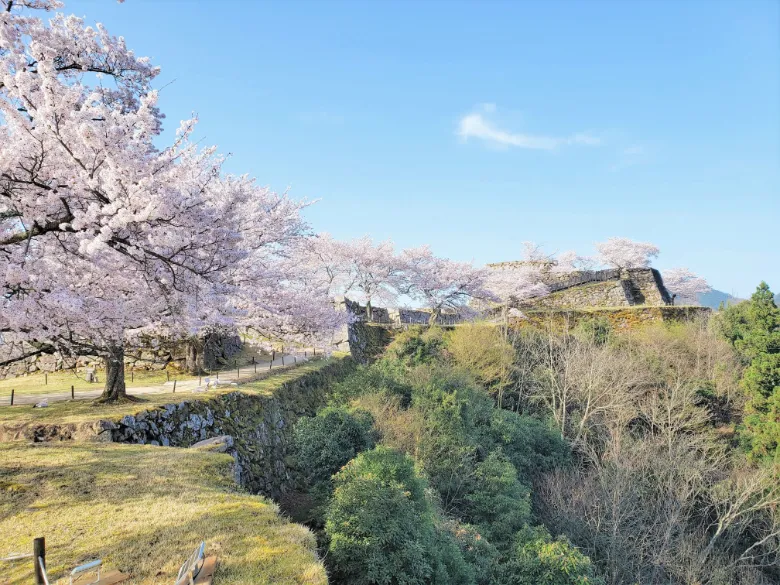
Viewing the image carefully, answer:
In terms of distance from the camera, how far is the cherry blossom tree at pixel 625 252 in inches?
1417

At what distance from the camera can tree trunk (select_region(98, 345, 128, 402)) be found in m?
10.6

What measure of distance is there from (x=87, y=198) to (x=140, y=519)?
150 inches

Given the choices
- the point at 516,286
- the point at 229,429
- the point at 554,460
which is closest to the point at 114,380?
the point at 229,429

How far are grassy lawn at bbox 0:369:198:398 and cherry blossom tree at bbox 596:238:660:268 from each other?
3251 cm

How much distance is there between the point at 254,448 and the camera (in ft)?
36.7

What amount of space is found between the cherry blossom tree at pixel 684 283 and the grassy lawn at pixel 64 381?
140ft

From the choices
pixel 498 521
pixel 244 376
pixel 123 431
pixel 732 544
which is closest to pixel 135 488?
pixel 123 431

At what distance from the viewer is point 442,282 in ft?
87.9

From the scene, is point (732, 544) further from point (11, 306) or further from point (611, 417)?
point (11, 306)

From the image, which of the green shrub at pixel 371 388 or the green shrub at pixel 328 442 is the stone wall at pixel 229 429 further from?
the green shrub at pixel 371 388

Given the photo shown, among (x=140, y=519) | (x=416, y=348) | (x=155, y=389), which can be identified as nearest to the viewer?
(x=140, y=519)

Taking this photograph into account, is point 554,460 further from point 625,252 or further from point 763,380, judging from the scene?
point 625,252

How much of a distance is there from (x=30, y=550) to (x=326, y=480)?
5.94 metres

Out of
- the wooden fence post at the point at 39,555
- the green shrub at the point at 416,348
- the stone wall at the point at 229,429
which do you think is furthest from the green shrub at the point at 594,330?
the wooden fence post at the point at 39,555
